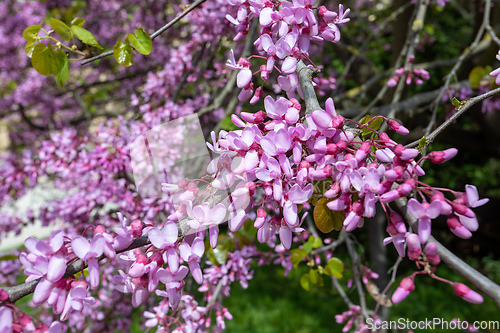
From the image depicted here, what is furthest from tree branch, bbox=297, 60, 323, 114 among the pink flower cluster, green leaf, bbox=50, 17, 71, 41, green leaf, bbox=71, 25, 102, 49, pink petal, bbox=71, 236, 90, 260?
green leaf, bbox=50, 17, 71, 41

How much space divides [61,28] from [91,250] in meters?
0.84

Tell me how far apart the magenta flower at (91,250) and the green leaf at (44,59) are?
68 centimetres

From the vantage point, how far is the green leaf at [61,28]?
109 centimetres

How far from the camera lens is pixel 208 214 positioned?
0.68 meters

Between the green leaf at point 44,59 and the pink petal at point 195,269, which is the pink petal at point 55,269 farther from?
the green leaf at point 44,59

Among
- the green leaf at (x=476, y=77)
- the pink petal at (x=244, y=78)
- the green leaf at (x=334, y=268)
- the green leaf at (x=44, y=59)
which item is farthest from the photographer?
the green leaf at (x=476, y=77)

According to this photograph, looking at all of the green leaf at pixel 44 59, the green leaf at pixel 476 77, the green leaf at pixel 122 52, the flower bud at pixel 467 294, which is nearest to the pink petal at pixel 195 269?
the flower bud at pixel 467 294

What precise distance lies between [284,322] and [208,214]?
3.12 meters

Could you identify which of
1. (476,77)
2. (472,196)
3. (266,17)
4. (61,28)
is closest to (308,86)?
(266,17)

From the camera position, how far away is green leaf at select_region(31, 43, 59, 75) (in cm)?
101

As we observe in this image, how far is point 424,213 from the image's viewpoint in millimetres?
566

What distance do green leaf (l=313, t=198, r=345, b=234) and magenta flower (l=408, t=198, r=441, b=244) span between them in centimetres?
20

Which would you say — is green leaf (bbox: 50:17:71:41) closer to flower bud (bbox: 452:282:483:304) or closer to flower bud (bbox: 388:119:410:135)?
flower bud (bbox: 388:119:410:135)

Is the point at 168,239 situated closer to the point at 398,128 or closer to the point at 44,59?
the point at 398,128
